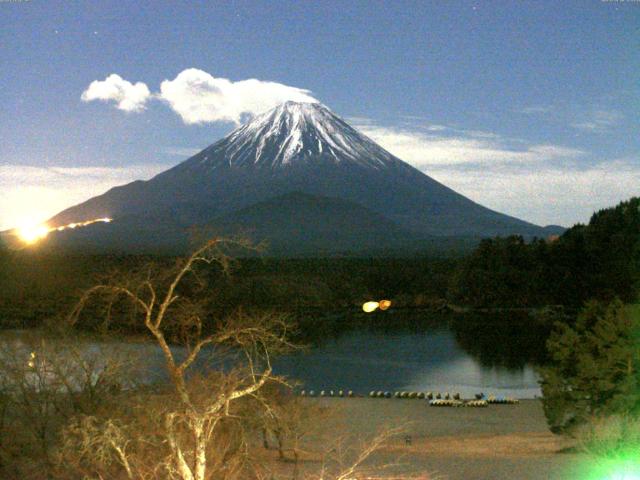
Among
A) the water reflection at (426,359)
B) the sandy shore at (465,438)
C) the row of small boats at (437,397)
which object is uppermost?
the sandy shore at (465,438)

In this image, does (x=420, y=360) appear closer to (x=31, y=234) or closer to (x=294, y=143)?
(x=31, y=234)

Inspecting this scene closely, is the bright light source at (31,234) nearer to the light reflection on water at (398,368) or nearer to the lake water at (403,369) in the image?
the light reflection on water at (398,368)

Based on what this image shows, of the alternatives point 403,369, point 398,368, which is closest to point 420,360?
point 398,368

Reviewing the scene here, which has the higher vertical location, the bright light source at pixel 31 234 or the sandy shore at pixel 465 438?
the bright light source at pixel 31 234

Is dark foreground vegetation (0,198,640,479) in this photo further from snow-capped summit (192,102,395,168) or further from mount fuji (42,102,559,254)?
snow-capped summit (192,102,395,168)

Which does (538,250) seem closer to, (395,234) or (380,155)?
(395,234)

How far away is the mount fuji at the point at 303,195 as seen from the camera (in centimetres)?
10662

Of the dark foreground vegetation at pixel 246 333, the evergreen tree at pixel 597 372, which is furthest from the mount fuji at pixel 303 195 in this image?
the evergreen tree at pixel 597 372

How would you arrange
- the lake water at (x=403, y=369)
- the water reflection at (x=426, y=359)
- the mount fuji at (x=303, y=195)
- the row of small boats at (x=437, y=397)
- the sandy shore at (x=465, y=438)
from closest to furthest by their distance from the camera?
1. the sandy shore at (x=465, y=438)
2. the row of small boats at (x=437, y=397)
3. the lake water at (x=403, y=369)
4. the water reflection at (x=426, y=359)
5. the mount fuji at (x=303, y=195)

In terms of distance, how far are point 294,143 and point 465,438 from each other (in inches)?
4388

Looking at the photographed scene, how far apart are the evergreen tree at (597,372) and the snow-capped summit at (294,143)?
110 meters

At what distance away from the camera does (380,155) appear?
423ft

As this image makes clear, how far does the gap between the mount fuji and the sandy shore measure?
78220 millimetres

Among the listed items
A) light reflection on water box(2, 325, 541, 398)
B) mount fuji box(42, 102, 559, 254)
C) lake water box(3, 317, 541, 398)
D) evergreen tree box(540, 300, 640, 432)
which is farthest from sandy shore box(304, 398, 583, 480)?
mount fuji box(42, 102, 559, 254)
